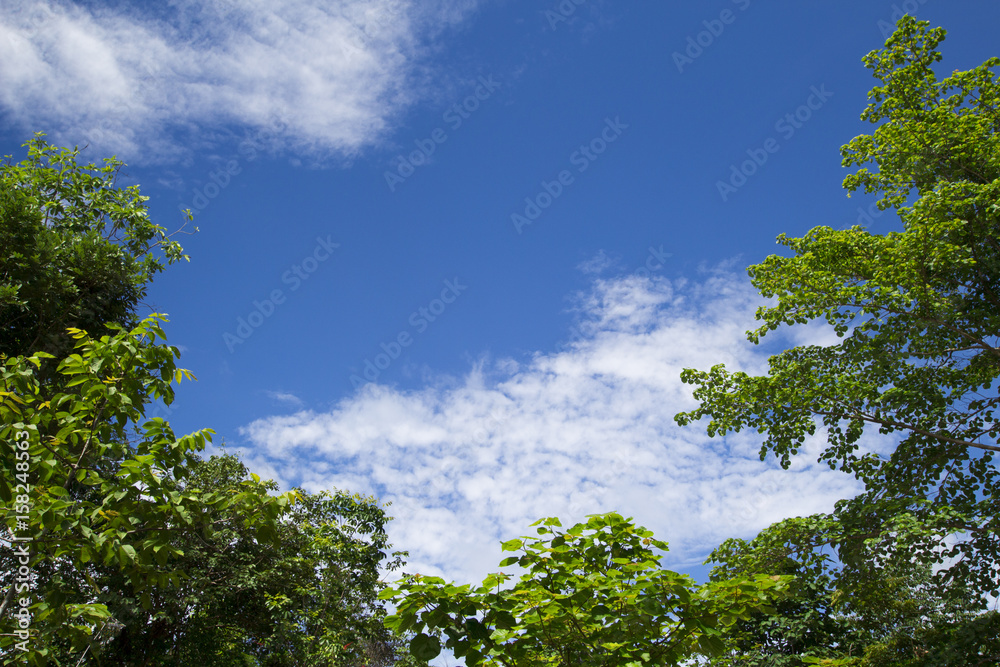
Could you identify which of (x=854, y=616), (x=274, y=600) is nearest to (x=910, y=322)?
(x=854, y=616)

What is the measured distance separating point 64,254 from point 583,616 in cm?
1202

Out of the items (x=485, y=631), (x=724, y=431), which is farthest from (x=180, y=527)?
(x=724, y=431)

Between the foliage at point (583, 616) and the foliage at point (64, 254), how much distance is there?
9917 millimetres

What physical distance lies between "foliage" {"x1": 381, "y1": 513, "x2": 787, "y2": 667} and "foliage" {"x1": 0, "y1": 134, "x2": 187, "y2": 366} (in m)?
9.92

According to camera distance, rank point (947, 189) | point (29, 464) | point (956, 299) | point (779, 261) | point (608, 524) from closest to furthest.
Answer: point (29, 464), point (608, 524), point (947, 189), point (956, 299), point (779, 261)

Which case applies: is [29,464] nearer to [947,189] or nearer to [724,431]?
[724,431]

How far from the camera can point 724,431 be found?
35.8 ft

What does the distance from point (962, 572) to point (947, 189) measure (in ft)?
20.9

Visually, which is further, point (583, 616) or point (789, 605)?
point (789, 605)

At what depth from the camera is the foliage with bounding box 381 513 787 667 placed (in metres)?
3.32

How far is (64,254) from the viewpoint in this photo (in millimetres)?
10641
